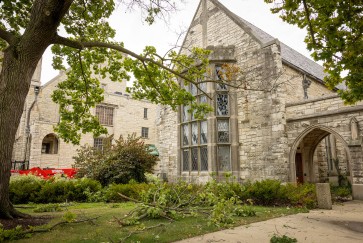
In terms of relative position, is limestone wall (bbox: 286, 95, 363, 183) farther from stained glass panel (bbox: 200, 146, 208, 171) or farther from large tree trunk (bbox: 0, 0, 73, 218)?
large tree trunk (bbox: 0, 0, 73, 218)

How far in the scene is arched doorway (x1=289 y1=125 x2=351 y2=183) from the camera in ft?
44.5

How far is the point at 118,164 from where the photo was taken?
40.4ft

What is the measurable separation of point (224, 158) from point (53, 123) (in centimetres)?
1882

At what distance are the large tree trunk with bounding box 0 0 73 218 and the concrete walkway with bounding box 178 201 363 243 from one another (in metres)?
3.81

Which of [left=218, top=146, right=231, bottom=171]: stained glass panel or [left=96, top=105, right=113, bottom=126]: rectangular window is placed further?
[left=96, top=105, right=113, bottom=126]: rectangular window

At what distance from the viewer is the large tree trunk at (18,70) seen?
5.01 m

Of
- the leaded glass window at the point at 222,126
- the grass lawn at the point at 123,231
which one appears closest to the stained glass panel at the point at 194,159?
the leaded glass window at the point at 222,126

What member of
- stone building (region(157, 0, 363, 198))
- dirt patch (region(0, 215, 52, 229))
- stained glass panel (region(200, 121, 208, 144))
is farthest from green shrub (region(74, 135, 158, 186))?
dirt patch (region(0, 215, 52, 229))

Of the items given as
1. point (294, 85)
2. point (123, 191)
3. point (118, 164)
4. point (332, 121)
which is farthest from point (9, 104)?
point (294, 85)

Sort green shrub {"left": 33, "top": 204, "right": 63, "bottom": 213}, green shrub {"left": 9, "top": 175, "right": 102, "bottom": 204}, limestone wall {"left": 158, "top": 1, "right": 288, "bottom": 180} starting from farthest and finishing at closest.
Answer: limestone wall {"left": 158, "top": 1, "right": 288, "bottom": 180}, green shrub {"left": 9, "top": 175, "right": 102, "bottom": 204}, green shrub {"left": 33, "top": 204, "right": 63, "bottom": 213}

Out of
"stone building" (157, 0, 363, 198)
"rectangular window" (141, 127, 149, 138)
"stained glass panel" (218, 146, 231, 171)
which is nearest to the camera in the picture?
"stone building" (157, 0, 363, 198)

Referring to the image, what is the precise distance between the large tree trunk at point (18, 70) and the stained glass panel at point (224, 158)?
27.9ft

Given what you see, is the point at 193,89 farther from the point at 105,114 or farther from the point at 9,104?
the point at 105,114

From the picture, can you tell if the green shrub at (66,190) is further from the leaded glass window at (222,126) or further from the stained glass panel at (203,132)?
the leaded glass window at (222,126)
